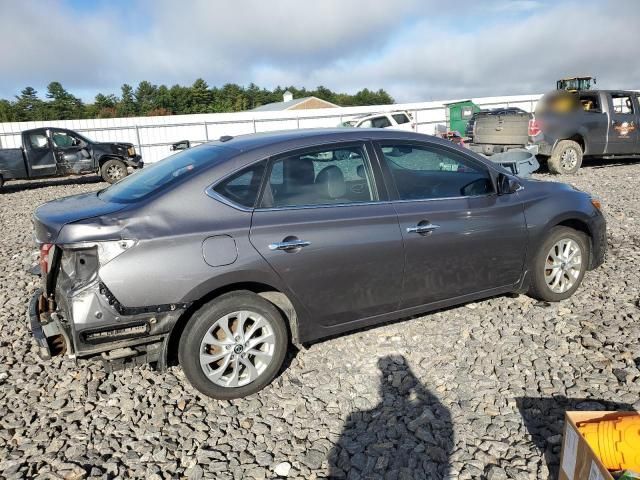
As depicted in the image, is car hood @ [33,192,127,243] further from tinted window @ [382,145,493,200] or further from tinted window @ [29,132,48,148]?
tinted window @ [29,132,48,148]

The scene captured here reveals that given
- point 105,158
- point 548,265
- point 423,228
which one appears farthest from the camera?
point 105,158

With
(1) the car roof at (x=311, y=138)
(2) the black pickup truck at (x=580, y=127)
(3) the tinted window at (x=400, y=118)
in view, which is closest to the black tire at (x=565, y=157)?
(2) the black pickup truck at (x=580, y=127)

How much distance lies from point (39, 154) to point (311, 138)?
13963 mm

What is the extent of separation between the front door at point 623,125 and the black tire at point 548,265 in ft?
30.5

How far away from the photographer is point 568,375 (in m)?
3.16

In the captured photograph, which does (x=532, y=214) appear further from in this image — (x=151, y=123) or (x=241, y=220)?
(x=151, y=123)

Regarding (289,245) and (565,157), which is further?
(565,157)

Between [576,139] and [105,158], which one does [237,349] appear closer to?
[576,139]

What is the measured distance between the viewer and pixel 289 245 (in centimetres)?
300

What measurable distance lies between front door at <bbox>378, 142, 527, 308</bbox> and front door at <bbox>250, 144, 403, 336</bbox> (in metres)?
0.17

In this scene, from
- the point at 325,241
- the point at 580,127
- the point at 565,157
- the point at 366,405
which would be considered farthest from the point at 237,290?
the point at 580,127

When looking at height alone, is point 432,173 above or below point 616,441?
above

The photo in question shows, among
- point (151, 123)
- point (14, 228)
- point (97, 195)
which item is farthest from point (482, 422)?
point (151, 123)

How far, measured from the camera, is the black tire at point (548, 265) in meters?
4.03
